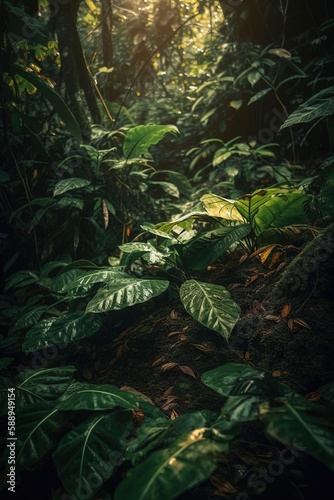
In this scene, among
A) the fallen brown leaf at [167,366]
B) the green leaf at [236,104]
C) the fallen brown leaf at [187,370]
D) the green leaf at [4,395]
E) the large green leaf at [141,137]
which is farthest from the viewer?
the green leaf at [236,104]

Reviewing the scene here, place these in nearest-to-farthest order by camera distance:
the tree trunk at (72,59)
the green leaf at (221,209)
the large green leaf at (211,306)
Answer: the large green leaf at (211,306) < the green leaf at (221,209) < the tree trunk at (72,59)

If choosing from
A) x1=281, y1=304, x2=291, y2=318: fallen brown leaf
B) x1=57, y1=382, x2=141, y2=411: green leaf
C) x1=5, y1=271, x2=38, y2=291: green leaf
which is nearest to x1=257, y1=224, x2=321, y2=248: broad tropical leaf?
x1=281, y1=304, x2=291, y2=318: fallen brown leaf

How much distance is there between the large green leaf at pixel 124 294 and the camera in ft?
5.55

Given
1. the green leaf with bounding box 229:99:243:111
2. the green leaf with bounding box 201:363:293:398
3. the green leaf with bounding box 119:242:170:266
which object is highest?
the green leaf with bounding box 229:99:243:111

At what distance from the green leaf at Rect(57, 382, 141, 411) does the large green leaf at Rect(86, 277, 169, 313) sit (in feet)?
1.31

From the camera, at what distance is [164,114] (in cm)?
537

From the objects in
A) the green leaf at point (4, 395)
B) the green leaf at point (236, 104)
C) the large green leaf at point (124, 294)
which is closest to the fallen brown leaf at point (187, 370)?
the large green leaf at point (124, 294)

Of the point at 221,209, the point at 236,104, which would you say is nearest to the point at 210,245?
the point at 221,209

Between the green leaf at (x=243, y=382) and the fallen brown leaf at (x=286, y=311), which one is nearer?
the green leaf at (x=243, y=382)

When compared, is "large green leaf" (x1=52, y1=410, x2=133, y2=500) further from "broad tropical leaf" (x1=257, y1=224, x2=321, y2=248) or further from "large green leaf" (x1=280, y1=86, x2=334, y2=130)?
"large green leaf" (x1=280, y1=86, x2=334, y2=130)

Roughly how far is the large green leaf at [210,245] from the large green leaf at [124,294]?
29 centimetres

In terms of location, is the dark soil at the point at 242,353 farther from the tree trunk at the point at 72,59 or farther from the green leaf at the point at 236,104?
the green leaf at the point at 236,104

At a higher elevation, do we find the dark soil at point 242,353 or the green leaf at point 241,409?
the green leaf at point 241,409

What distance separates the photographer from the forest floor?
117cm
